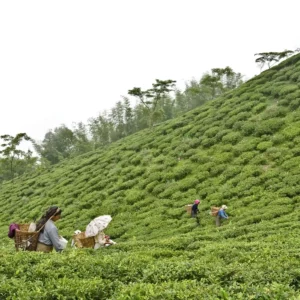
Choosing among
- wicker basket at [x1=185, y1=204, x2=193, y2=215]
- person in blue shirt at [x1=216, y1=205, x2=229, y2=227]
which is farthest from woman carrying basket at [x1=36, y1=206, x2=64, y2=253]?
wicker basket at [x1=185, y1=204, x2=193, y2=215]

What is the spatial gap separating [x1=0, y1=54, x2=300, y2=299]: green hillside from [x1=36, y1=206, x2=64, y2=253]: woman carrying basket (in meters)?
0.78

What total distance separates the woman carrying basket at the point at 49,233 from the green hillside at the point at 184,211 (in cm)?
78

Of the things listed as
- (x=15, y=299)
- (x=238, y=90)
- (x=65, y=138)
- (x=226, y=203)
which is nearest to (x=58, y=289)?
(x=15, y=299)

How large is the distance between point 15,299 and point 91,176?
87.6ft

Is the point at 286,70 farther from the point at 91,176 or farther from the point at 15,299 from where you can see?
the point at 15,299

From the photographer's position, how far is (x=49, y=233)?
9.32m

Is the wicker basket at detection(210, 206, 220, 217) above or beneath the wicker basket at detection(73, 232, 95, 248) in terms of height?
Result: beneath

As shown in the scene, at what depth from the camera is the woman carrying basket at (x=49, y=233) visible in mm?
9297

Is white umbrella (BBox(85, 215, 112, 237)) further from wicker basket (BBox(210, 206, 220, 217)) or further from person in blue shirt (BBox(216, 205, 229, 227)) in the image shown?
wicker basket (BBox(210, 206, 220, 217))

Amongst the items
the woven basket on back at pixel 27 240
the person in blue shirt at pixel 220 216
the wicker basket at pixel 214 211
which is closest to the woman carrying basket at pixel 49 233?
the woven basket on back at pixel 27 240

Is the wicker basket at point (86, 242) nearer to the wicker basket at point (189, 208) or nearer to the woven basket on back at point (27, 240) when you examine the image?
the woven basket on back at point (27, 240)

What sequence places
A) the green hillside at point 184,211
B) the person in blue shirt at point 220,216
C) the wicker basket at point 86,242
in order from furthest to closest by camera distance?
the person in blue shirt at point 220,216, the wicker basket at point 86,242, the green hillside at point 184,211

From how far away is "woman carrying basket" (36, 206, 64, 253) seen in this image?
930cm

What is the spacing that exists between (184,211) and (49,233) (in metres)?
11.0
